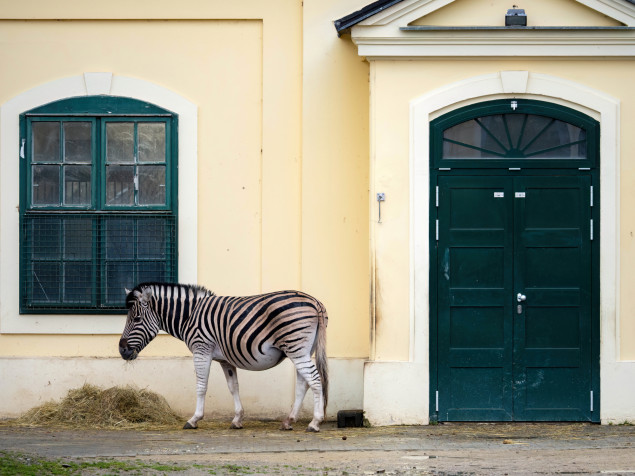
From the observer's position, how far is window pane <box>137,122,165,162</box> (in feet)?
40.1

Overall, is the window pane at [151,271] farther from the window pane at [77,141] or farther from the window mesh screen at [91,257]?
the window pane at [77,141]

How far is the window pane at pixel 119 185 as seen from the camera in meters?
12.2

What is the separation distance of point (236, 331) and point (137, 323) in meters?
1.08

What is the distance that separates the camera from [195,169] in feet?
40.0

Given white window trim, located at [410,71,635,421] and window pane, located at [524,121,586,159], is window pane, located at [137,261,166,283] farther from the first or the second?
window pane, located at [524,121,586,159]

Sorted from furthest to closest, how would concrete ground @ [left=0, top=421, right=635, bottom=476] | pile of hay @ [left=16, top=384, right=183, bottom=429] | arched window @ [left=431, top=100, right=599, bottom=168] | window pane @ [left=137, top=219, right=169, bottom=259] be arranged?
window pane @ [left=137, top=219, right=169, bottom=259] < pile of hay @ [left=16, top=384, right=183, bottom=429] < arched window @ [left=431, top=100, right=599, bottom=168] < concrete ground @ [left=0, top=421, right=635, bottom=476]

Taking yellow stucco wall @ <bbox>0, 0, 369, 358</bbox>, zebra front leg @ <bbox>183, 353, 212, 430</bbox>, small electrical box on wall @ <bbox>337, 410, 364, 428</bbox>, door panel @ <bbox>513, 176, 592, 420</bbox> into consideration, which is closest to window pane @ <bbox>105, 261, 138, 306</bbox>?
yellow stucco wall @ <bbox>0, 0, 369, 358</bbox>

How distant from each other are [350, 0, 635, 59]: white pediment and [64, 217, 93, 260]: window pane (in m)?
3.63

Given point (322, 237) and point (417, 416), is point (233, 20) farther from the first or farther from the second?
point (417, 416)

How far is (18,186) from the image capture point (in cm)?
1224

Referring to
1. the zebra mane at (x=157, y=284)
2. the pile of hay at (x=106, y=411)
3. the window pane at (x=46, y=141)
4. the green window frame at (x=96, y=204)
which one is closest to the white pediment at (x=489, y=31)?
the green window frame at (x=96, y=204)

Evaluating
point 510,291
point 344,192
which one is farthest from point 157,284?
point 510,291

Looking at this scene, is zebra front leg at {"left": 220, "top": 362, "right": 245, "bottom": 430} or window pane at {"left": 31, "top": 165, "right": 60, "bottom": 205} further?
window pane at {"left": 31, "top": 165, "right": 60, "bottom": 205}

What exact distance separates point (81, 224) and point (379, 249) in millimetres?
3368
